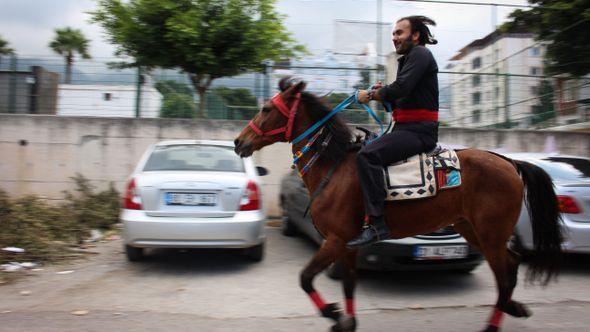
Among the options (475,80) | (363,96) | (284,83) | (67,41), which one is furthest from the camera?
(67,41)

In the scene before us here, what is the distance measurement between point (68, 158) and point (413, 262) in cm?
778

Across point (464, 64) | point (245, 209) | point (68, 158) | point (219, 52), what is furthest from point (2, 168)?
point (464, 64)

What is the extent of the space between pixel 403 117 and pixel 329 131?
0.65 metres

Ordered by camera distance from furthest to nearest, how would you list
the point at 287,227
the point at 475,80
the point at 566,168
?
the point at 475,80
the point at 287,227
the point at 566,168

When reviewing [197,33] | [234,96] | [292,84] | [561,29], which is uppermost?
[561,29]

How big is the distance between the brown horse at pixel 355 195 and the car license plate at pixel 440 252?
1.02 metres

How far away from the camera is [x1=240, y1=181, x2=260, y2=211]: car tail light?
19.7ft

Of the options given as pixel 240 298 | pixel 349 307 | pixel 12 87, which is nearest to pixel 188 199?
pixel 240 298

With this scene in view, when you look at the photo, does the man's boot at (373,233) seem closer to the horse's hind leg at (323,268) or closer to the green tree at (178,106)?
the horse's hind leg at (323,268)

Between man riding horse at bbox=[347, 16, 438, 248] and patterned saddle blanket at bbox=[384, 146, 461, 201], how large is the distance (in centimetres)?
8

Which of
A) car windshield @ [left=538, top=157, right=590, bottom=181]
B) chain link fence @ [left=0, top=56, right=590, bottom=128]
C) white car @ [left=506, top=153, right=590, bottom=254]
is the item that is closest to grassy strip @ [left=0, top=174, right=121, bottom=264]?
chain link fence @ [left=0, top=56, right=590, bottom=128]

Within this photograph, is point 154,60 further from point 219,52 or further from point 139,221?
point 139,221

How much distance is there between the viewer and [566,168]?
673 centimetres

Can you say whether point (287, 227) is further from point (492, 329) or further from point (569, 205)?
point (492, 329)
